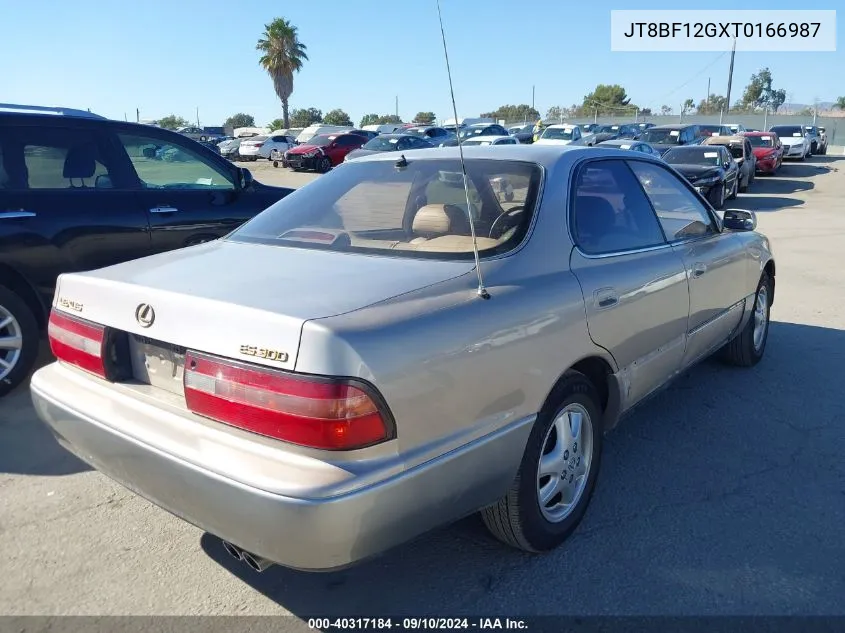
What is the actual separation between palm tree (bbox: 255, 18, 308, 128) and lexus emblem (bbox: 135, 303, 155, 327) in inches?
2108

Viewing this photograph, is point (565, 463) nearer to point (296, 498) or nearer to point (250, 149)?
point (296, 498)

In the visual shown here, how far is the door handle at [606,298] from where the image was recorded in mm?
2912

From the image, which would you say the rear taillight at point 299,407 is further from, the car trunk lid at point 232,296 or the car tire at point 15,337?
the car tire at point 15,337

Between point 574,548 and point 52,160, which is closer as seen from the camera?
point 574,548

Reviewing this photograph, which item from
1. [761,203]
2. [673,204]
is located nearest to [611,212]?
[673,204]

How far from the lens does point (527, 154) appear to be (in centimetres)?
321

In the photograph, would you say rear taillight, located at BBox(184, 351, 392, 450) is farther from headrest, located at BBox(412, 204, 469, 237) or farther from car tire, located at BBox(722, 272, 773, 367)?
car tire, located at BBox(722, 272, 773, 367)

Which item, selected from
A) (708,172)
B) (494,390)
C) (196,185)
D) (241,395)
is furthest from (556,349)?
(708,172)

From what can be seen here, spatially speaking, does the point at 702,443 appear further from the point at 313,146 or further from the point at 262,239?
the point at 313,146

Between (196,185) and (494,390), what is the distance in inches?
159

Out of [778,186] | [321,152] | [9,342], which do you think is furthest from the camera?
[321,152]

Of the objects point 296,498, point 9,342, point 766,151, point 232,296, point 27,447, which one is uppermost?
point 232,296

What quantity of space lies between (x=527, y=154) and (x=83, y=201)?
3.23 m

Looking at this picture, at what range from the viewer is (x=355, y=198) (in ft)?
11.4
